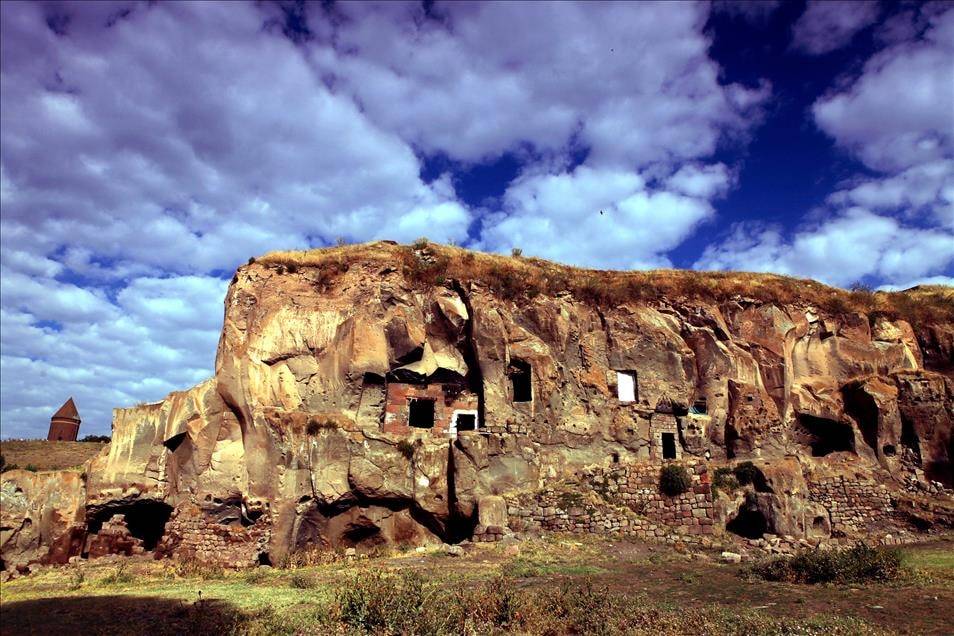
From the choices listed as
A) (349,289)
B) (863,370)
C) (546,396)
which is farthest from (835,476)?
(349,289)

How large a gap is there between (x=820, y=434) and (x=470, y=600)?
69.0 ft

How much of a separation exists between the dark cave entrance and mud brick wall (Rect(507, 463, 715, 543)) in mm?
11326

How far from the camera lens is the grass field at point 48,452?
27.6 meters

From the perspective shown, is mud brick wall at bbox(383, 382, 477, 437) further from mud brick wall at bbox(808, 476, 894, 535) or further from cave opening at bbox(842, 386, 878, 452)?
cave opening at bbox(842, 386, 878, 452)

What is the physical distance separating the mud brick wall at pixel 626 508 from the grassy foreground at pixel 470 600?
301 cm

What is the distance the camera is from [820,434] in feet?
85.4

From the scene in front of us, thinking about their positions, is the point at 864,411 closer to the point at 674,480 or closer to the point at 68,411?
the point at 674,480

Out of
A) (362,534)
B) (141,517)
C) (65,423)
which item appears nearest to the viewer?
(141,517)

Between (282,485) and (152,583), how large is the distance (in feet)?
15.4

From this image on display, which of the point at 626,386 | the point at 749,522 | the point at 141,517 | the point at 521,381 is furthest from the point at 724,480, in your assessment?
the point at 141,517

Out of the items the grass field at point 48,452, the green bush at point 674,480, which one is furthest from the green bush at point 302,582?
the grass field at point 48,452

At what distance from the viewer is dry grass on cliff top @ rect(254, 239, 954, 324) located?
79.4 feet

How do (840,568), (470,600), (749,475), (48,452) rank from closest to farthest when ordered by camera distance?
1. (470,600)
2. (840,568)
3. (749,475)
4. (48,452)

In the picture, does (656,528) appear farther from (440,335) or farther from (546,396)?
(440,335)
